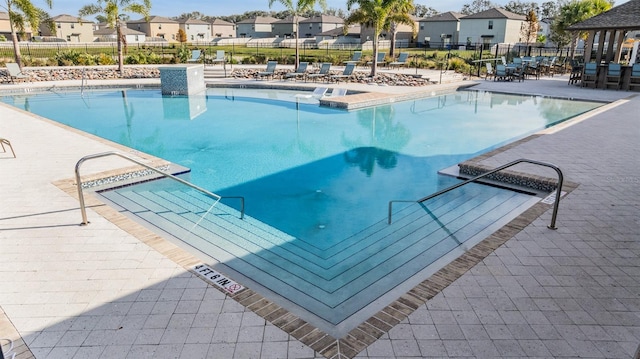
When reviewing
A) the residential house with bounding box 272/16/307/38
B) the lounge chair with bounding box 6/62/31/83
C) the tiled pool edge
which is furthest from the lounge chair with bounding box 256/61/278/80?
the residential house with bounding box 272/16/307/38

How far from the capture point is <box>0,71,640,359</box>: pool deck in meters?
3.17

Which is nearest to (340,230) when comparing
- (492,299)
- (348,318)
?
(348,318)

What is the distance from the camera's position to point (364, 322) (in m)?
3.49

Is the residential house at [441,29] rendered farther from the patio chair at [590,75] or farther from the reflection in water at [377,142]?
the reflection in water at [377,142]

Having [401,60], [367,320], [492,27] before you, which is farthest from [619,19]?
[492,27]

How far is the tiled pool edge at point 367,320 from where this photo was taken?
10.6ft

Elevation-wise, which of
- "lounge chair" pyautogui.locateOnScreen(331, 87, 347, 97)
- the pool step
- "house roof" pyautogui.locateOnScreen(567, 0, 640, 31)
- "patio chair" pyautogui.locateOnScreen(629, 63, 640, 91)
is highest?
"house roof" pyautogui.locateOnScreen(567, 0, 640, 31)

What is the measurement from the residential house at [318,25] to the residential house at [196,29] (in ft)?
60.1

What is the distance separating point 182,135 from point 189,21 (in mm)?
76703

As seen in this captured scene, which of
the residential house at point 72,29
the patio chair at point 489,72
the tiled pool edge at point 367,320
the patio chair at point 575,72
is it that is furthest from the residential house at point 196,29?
the tiled pool edge at point 367,320

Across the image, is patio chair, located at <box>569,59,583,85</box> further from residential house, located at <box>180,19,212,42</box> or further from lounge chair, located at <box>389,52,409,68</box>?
residential house, located at <box>180,19,212,42</box>

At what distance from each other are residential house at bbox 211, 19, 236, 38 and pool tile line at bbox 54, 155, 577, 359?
291ft

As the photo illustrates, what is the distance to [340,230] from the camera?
244 inches

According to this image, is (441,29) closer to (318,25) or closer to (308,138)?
(318,25)
